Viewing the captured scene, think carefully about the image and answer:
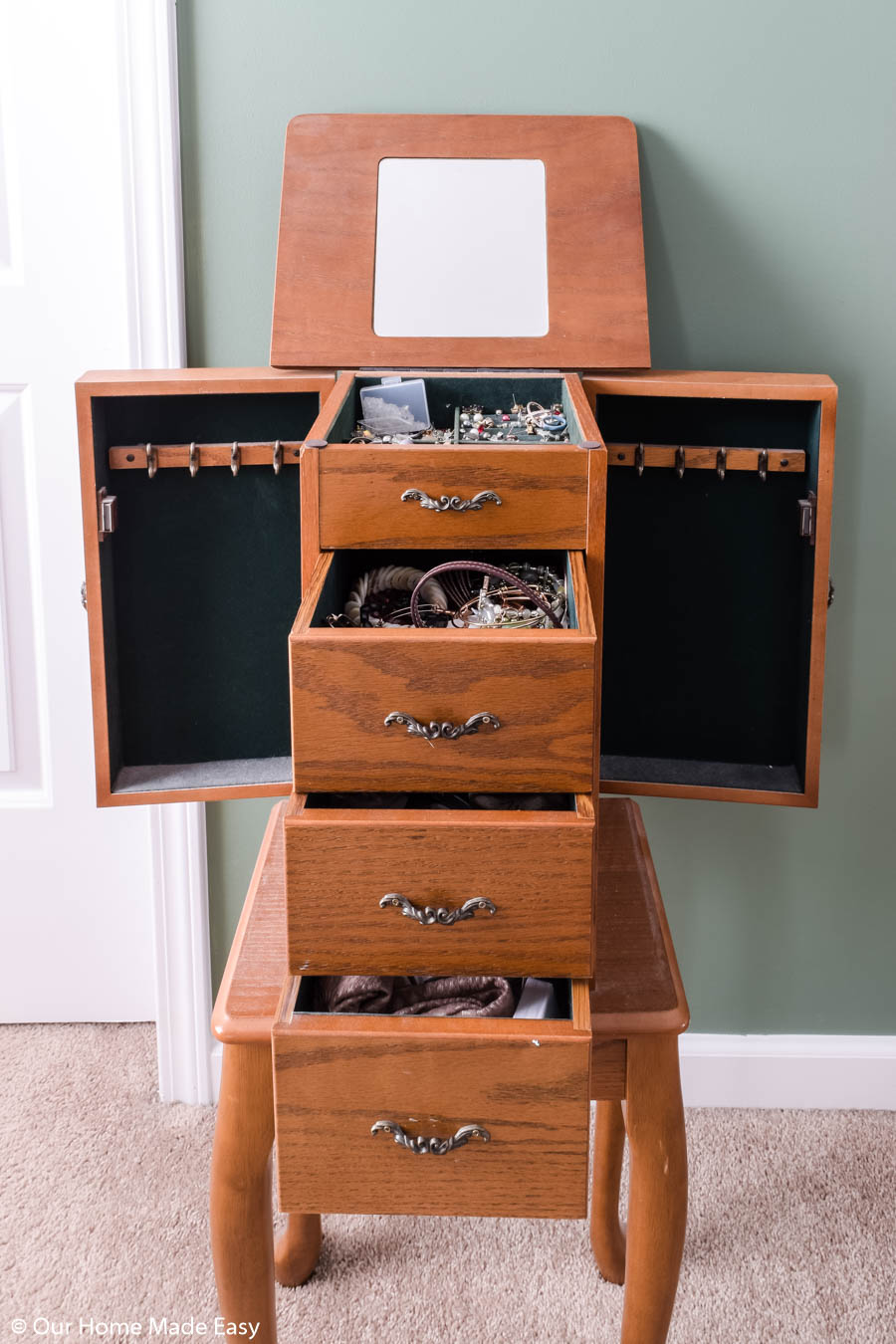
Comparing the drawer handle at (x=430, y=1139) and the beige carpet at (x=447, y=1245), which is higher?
the drawer handle at (x=430, y=1139)

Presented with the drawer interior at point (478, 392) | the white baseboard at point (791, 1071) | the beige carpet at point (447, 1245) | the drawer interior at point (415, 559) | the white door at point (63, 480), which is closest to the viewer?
the drawer interior at point (415, 559)

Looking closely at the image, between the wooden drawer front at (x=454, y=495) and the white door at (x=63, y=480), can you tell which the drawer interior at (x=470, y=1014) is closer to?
the wooden drawer front at (x=454, y=495)

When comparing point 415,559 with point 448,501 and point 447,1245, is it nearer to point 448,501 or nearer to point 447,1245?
point 448,501

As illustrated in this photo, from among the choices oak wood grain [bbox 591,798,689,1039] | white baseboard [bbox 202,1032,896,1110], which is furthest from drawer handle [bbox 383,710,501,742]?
white baseboard [bbox 202,1032,896,1110]

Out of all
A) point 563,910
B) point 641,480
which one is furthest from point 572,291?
point 563,910

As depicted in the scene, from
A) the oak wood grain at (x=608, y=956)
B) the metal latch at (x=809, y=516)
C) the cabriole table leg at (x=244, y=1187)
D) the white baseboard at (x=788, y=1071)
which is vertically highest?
the metal latch at (x=809, y=516)

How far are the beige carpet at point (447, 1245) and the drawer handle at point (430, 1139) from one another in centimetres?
62

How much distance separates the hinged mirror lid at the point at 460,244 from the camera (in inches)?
57.0

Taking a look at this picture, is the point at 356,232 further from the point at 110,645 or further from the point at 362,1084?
the point at 362,1084

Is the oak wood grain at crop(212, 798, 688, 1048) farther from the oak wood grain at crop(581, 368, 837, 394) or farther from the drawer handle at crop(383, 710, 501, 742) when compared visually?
the oak wood grain at crop(581, 368, 837, 394)

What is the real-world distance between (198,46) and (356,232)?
0.33 metres

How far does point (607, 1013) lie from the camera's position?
1.17 metres

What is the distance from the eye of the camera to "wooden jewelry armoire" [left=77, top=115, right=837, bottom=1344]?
3.31 ft

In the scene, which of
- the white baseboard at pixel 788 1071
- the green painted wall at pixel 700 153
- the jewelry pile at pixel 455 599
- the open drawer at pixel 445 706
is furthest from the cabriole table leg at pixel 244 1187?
the green painted wall at pixel 700 153
